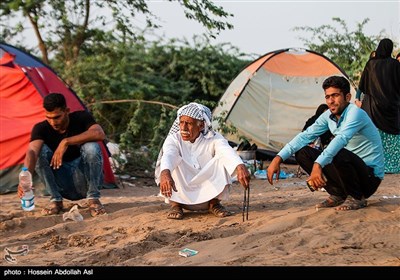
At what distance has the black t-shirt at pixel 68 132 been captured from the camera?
19.2ft

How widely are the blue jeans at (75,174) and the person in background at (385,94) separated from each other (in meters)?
3.93

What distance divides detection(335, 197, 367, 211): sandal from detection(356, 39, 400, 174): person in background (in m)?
3.50

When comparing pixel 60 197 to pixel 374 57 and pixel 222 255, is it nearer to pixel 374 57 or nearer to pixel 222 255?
pixel 222 255

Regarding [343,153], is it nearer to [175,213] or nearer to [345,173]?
[345,173]

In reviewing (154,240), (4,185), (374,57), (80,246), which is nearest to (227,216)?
(154,240)

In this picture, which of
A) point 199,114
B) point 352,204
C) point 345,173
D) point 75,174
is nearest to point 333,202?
point 352,204

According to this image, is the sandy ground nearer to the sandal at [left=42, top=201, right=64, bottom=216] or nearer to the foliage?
the sandal at [left=42, top=201, right=64, bottom=216]

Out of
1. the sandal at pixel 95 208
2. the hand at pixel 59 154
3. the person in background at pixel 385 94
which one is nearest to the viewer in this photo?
the hand at pixel 59 154

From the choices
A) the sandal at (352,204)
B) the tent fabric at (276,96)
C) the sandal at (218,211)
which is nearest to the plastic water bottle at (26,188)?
the sandal at (218,211)

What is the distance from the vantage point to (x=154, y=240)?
4.62 meters

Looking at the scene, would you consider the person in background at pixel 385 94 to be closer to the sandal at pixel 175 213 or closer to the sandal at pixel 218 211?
the sandal at pixel 218 211

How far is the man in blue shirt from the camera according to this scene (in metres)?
4.82

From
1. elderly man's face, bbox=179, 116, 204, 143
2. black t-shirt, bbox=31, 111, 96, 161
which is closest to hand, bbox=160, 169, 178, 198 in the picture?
elderly man's face, bbox=179, 116, 204, 143
